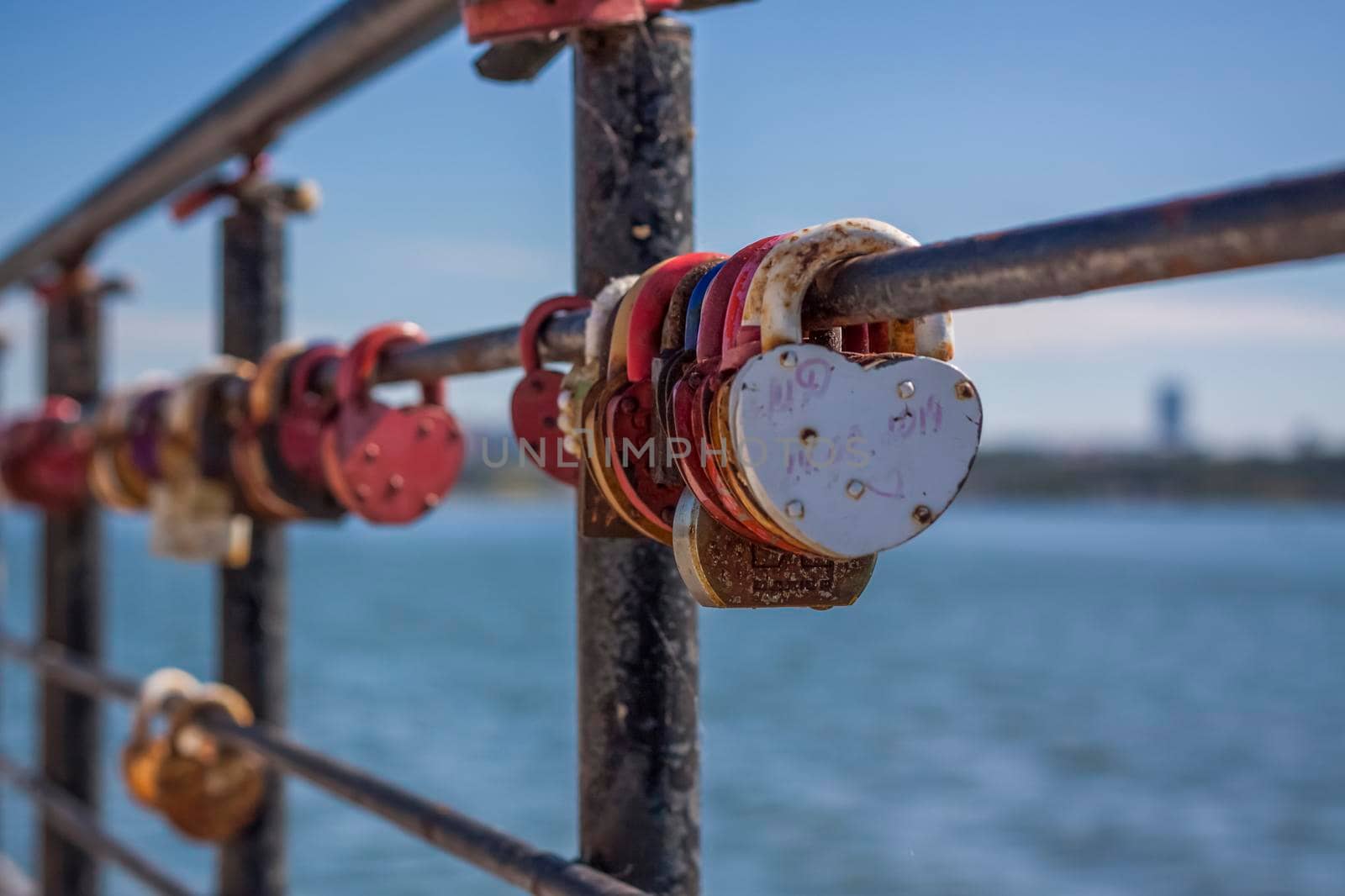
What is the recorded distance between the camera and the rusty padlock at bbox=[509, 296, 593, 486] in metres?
1.27

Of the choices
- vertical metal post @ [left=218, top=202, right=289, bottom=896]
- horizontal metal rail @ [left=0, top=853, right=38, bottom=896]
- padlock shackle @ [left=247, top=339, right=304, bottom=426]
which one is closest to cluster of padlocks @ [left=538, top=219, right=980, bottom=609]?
padlock shackle @ [left=247, top=339, right=304, bottom=426]

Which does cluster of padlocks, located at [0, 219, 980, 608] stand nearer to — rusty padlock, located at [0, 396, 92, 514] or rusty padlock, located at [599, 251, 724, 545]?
rusty padlock, located at [599, 251, 724, 545]

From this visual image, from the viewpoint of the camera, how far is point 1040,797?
81.3 ft

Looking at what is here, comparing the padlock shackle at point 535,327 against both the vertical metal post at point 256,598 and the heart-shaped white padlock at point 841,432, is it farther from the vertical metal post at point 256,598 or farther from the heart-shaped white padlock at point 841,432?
the vertical metal post at point 256,598

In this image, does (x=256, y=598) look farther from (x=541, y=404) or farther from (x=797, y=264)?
(x=797, y=264)

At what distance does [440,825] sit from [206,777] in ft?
4.18

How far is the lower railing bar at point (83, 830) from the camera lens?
2664mm

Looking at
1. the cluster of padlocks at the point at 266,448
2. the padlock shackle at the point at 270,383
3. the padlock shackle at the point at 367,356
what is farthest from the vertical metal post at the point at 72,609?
the padlock shackle at the point at 367,356

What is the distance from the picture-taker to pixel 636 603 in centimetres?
132

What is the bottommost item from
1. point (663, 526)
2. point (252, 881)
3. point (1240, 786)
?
point (1240, 786)

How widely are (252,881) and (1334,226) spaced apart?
7.76 feet

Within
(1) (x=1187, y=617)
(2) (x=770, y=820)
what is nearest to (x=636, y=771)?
(2) (x=770, y=820)

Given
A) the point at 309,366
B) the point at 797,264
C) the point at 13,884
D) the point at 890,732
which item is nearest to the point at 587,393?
the point at 797,264

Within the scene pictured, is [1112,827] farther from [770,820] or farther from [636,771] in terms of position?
[636,771]
